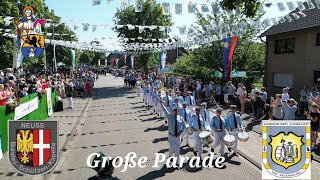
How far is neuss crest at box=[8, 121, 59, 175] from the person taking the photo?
4.73 metres

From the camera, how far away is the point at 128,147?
41.2 ft

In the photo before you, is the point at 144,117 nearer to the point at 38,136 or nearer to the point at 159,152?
the point at 159,152

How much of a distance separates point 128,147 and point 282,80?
56.3 ft

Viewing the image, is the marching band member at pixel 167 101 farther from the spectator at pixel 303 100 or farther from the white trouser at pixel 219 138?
the spectator at pixel 303 100

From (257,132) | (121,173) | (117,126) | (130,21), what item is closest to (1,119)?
(121,173)

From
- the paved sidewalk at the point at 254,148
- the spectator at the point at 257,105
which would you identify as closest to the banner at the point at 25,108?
the paved sidewalk at the point at 254,148

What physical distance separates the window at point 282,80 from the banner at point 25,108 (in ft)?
57.5

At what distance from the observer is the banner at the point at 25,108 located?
1291cm

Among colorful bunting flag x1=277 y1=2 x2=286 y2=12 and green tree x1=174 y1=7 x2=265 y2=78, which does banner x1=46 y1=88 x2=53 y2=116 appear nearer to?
colorful bunting flag x1=277 y1=2 x2=286 y2=12

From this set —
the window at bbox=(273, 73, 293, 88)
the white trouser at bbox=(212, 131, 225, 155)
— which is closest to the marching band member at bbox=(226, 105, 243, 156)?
the white trouser at bbox=(212, 131, 225, 155)

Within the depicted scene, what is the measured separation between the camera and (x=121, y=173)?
383 inches

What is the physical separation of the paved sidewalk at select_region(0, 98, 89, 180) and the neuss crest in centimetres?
475

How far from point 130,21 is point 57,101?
22.8 metres

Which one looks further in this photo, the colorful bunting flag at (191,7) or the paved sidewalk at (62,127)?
the colorful bunting flag at (191,7)
